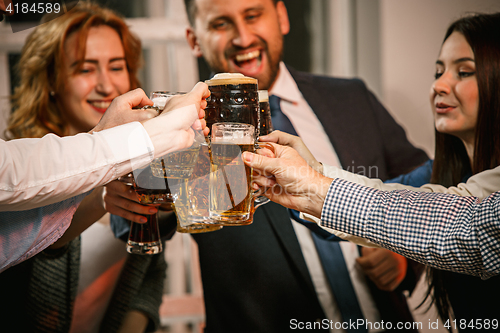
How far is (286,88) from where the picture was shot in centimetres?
165

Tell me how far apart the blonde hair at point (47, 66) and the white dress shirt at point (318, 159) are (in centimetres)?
67

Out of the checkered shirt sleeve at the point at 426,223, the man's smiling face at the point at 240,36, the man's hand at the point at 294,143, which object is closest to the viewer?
the checkered shirt sleeve at the point at 426,223

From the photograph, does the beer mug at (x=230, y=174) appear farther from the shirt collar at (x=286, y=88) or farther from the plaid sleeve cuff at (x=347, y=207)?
the shirt collar at (x=286, y=88)

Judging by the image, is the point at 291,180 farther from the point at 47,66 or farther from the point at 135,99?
the point at 47,66

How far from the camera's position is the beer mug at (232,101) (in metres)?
0.79

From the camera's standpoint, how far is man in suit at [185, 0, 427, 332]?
1.39 meters

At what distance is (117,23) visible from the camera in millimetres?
1546

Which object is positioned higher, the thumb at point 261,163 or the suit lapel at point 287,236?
the thumb at point 261,163

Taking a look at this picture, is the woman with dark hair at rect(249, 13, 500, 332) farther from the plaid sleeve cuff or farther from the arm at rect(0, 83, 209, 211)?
the arm at rect(0, 83, 209, 211)
